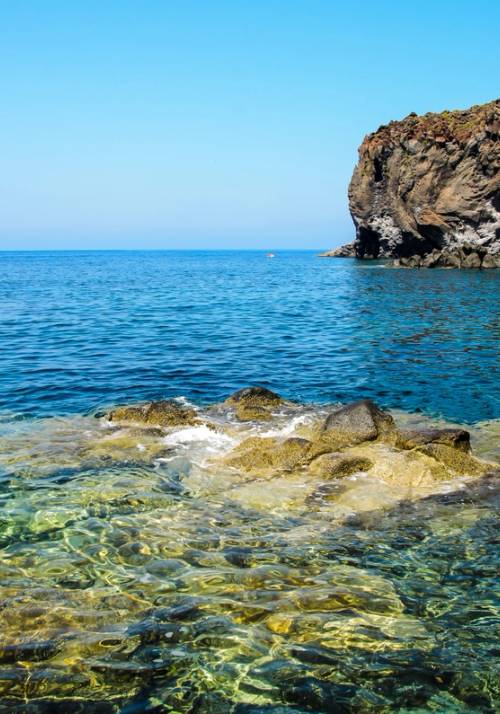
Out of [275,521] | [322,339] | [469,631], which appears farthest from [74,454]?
[322,339]

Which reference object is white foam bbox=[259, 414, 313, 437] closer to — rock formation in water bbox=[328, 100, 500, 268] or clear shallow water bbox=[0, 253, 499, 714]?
clear shallow water bbox=[0, 253, 499, 714]

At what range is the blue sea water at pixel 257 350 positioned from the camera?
1758 centimetres

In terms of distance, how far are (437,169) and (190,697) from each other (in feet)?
250

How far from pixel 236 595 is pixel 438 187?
73684 mm

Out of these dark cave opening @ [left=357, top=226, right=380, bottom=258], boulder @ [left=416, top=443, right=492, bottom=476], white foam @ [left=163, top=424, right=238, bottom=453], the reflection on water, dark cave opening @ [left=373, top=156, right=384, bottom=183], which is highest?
dark cave opening @ [left=373, top=156, right=384, bottom=183]

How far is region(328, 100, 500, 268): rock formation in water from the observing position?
222 ft

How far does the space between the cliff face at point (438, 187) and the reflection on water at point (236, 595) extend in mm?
65497

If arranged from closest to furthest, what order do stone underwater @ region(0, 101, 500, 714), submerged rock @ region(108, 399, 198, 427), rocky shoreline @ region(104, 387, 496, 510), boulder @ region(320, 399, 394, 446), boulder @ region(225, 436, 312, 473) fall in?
stone underwater @ region(0, 101, 500, 714) → rocky shoreline @ region(104, 387, 496, 510) → boulder @ region(225, 436, 312, 473) → boulder @ region(320, 399, 394, 446) → submerged rock @ region(108, 399, 198, 427)

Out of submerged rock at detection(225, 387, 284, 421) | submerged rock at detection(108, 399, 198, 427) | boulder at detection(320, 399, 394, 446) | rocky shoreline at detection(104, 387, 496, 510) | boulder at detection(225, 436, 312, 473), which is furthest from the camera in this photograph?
submerged rock at detection(225, 387, 284, 421)

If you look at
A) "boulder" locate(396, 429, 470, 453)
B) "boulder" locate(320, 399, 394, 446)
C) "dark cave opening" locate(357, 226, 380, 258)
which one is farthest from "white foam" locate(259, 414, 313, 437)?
"dark cave opening" locate(357, 226, 380, 258)

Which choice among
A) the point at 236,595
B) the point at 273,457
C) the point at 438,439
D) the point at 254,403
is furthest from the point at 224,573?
the point at 254,403

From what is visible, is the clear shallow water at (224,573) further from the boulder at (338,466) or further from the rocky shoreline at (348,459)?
the boulder at (338,466)

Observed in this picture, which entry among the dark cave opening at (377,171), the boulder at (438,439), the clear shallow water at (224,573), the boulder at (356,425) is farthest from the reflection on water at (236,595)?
the dark cave opening at (377,171)

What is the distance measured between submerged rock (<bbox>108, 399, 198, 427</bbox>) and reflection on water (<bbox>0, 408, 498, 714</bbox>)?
298 centimetres
